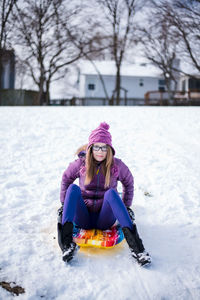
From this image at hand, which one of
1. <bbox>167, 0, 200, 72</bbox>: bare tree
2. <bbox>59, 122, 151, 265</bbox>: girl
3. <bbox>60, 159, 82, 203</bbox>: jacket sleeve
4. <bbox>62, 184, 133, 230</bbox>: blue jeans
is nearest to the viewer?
<bbox>62, 184, 133, 230</bbox>: blue jeans

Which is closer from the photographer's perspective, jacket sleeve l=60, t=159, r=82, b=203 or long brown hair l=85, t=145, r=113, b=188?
long brown hair l=85, t=145, r=113, b=188

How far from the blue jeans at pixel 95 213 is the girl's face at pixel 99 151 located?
0.38 metres

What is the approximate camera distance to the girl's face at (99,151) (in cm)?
299

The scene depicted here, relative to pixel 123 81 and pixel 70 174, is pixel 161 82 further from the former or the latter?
pixel 70 174

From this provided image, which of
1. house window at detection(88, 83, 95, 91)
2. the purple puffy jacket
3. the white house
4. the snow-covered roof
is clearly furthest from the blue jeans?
house window at detection(88, 83, 95, 91)

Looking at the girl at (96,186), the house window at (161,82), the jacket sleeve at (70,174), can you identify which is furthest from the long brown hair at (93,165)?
the house window at (161,82)

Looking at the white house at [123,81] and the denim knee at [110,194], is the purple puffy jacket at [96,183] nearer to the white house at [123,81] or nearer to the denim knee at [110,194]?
the denim knee at [110,194]

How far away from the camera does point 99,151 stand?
9.80ft

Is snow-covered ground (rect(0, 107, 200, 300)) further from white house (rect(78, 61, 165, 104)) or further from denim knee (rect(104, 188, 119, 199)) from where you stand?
white house (rect(78, 61, 165, 104))

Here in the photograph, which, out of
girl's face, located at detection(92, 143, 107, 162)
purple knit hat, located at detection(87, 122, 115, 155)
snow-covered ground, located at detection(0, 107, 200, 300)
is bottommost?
snow-covered ground, located at detection(0, 107, 200, 300)

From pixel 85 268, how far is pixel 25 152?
4.34 m

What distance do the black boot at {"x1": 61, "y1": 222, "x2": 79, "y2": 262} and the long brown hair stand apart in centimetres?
54

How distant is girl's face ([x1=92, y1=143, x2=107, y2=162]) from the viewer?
2.99 m

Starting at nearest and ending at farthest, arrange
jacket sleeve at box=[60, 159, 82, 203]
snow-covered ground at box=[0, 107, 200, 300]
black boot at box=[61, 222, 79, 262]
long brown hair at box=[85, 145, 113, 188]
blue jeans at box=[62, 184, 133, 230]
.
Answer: snow-covered ground at box=[0, 107, 200, 300] < black boot at box=[61, 222, 79, 262] < blue jeans at box=[62, 184, 133, 230] < long brown hair at box=[85, 145, 113, 188] < jacket sleeve at box=[60, 159, 82, 203]
